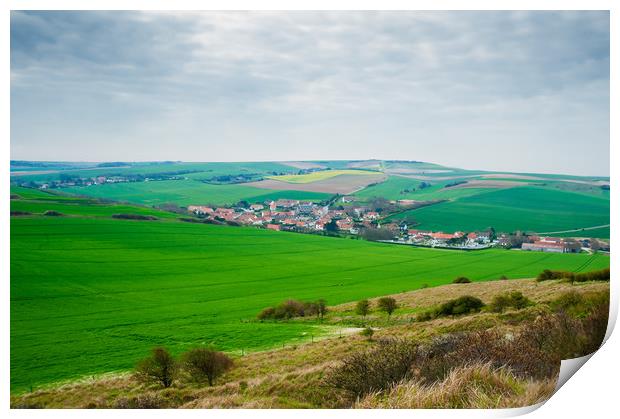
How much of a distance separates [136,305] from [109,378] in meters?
2.17

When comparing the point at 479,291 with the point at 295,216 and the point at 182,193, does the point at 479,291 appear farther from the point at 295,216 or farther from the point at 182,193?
the point at 182,193

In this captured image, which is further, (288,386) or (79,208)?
(79,208)

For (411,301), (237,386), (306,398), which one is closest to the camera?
(306,398)

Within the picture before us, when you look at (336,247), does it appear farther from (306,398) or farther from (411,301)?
(306,398)

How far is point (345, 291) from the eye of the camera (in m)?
A: 9.65

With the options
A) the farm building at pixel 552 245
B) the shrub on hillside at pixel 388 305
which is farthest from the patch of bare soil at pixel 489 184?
the shrub on hillside at pixel 388 305

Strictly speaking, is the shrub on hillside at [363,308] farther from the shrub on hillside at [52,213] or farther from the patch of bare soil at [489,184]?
the patch of bare soil at [489,184]

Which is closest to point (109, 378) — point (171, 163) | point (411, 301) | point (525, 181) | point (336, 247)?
A: point (171, 163)

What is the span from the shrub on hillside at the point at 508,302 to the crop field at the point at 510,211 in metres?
Result: 3.59

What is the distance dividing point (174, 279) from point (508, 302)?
6504mm

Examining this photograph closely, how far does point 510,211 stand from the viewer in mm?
12539

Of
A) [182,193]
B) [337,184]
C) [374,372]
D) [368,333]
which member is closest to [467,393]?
[374,372]

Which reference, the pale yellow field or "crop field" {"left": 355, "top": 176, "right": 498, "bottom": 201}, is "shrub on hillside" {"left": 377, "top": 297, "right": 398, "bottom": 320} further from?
the pale yellow field

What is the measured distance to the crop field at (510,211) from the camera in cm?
1086
